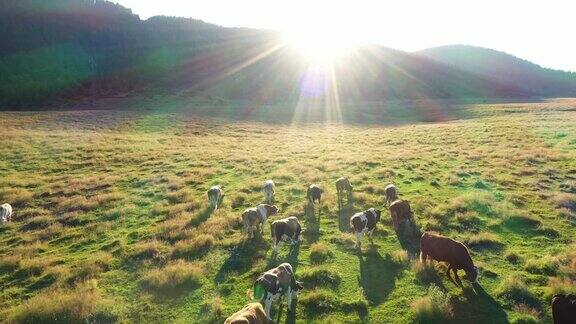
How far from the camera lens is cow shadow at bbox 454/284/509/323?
12.9 metres

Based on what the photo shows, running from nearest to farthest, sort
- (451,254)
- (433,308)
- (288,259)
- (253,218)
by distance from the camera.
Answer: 1. (433,308)
2. (451,254)
3. (288,259)
4. (253,218)

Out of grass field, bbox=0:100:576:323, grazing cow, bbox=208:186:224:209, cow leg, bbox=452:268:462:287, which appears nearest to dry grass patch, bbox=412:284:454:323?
grass field, bbox=0:100:576:323

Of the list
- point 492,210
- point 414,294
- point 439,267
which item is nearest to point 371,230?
point 439,267

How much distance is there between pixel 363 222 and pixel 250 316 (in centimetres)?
909

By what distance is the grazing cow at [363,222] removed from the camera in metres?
18.8

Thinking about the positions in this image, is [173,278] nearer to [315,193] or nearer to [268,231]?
[268,231]

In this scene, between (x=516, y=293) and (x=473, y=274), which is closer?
(x=516, y=293)

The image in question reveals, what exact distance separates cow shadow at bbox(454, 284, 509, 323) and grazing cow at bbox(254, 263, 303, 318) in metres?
5.22

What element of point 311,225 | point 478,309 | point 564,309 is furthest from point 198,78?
point 564,309

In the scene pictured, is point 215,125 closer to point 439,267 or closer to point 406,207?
point 406,207

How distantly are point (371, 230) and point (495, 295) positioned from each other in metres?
6.43

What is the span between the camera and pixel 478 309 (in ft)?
44.0

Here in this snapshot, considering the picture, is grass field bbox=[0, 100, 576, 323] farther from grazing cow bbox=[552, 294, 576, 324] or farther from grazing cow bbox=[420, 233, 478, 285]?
grazing cow bbox=[552, 294, 576, 324]

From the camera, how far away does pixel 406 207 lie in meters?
20.8
